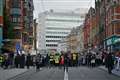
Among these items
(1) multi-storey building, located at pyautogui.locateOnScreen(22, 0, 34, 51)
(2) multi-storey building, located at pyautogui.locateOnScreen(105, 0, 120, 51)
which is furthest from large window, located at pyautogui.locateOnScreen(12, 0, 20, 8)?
(2) multi-storey building, located at pyautogui.locateOnScreen(105, 0, 120, 51)

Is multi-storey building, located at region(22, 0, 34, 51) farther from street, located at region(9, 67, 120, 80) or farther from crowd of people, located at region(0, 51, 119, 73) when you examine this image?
street, located at region(9, 67, 120, 80)

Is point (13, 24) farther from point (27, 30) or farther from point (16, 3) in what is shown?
point (27, 30)

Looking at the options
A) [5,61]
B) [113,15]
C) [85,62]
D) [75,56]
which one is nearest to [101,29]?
[113,15]

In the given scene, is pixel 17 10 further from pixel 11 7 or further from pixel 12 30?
pixel 12 30

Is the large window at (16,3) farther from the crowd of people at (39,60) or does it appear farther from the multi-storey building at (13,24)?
the crowd of people at (39,60)

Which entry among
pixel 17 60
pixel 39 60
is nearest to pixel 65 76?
pixel 39 60

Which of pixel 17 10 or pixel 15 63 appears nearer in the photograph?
pixel 15 63

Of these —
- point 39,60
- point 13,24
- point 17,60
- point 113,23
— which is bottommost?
point 17,60

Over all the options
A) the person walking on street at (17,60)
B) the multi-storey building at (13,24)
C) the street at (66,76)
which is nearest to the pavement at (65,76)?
the street at (66,76)

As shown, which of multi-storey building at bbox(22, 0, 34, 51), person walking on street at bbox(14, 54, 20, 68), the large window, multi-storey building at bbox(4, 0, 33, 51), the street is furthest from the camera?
multi-storey building at bbox(22, 0, 34, 51)

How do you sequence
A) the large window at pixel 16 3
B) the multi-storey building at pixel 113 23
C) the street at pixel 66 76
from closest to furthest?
the street at pixel 66 76 → the multi-storey building at pixel 113 23 → the large window at pixel 16 3

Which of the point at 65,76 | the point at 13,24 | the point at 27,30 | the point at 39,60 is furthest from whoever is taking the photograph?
the point at 27,30

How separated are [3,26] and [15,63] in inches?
1139

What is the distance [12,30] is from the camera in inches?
3376
